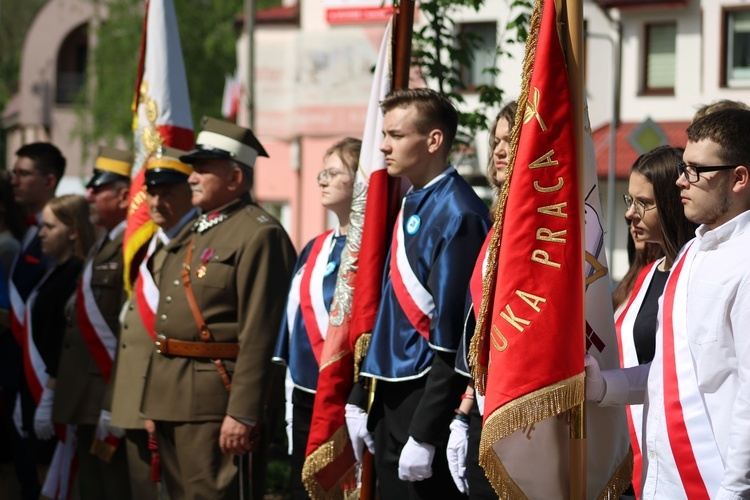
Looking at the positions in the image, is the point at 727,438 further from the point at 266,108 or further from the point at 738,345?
the point at 266,108

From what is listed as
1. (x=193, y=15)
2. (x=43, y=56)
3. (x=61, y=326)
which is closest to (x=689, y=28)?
(x=193, y=15)

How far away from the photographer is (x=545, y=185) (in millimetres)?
4090

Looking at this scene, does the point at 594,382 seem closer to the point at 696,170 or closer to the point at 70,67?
the point at 696,170

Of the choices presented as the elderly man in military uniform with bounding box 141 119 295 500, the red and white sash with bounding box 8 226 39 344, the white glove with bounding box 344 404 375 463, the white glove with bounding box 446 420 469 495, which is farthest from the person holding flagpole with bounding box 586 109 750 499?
the red and white sash with bounding box 8 226 39 344

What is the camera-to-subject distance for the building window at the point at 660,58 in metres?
26.3

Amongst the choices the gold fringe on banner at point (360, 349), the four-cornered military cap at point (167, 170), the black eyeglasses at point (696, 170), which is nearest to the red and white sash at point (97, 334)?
the four-cornered military cap at point (167, 170)

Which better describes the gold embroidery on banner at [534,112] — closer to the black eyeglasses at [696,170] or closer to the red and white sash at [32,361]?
the black eyeglasses at [696,170]

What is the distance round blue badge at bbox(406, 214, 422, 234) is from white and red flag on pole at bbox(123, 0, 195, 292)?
2.48 m

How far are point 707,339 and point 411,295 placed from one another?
1.65 m

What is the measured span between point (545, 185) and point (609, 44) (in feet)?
76.4

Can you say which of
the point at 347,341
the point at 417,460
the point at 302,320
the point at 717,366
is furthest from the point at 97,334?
the point at 717,366

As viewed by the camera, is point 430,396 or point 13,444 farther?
point 13,444

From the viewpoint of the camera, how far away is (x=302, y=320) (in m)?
6.00

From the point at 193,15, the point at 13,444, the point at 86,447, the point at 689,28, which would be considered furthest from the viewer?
the point at 193,15
